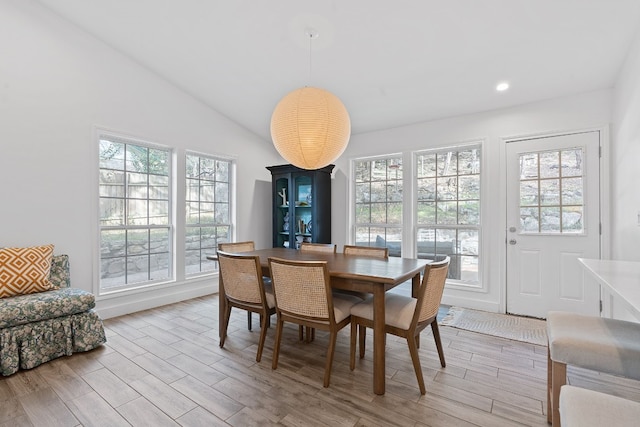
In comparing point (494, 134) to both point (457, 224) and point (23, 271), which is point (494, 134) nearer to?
point (457, 224)

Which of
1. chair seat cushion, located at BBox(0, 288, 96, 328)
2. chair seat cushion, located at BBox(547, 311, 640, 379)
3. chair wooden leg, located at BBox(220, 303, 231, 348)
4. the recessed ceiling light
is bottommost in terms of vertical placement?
chair wooden leg, located at BBox(220, 303, 231, 348)

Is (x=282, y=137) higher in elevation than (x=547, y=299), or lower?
higher

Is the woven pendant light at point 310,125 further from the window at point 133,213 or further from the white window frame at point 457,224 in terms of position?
the window at point 133,213

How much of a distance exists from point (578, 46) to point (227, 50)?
322 centimetres

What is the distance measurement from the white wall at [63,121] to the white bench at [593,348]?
13.0 feet

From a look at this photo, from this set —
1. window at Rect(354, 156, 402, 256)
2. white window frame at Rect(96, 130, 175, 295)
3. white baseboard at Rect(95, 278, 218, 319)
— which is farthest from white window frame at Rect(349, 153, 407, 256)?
white window frame at Rect(96, 130, 175, 295)

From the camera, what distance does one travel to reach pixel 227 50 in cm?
323

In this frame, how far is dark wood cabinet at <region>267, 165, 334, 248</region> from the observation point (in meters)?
4.58

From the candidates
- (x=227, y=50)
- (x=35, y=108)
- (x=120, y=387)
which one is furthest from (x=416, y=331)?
(x=35, y=108)

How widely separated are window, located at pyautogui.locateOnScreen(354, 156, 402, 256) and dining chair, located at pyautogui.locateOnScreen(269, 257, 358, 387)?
2.35m

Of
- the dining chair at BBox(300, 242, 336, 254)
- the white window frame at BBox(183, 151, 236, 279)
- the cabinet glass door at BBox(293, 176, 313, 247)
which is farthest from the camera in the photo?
the cabinet glass door at BBox(293, 176, 313, 247)

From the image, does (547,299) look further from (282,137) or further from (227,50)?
(227,50)

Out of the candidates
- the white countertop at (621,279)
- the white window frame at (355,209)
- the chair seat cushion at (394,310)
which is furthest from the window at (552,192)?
the chair seat cushion at (394,310)

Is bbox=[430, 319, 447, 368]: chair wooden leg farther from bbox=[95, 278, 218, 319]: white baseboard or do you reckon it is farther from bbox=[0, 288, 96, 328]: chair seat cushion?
bbox=[95, 278, 218, 319]: white baseboard
